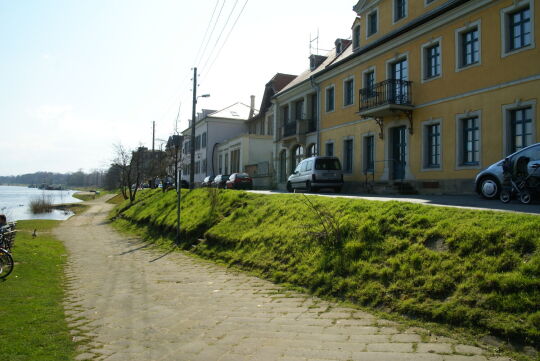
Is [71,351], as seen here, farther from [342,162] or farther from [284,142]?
[284,142]

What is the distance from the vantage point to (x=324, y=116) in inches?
1113

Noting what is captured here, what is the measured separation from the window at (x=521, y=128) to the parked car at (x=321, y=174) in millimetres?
9272

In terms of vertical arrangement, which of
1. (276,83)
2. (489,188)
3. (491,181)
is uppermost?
(276,83)

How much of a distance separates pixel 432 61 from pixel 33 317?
18.6m

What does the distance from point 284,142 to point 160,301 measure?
26001 mm

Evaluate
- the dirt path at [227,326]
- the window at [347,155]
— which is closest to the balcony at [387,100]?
the window at [347,155]

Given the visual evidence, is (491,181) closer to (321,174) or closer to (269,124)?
(321,174)

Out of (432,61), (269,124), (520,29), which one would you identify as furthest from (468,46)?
(269,124)

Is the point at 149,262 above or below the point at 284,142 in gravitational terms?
below

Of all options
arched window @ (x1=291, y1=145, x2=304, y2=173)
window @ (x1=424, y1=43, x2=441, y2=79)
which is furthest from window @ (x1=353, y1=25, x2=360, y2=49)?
arched window @ (x1=291, y1=145, x2=304, y2=173)

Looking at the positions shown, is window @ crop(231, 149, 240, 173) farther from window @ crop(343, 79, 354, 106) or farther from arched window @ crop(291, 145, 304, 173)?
window @ crop(343, 79, 354, 106)

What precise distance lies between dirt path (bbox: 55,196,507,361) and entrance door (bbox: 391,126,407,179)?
526 inches

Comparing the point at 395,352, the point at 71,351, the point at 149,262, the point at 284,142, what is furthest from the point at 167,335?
the point at 284,142

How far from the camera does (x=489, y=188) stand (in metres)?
13.2
